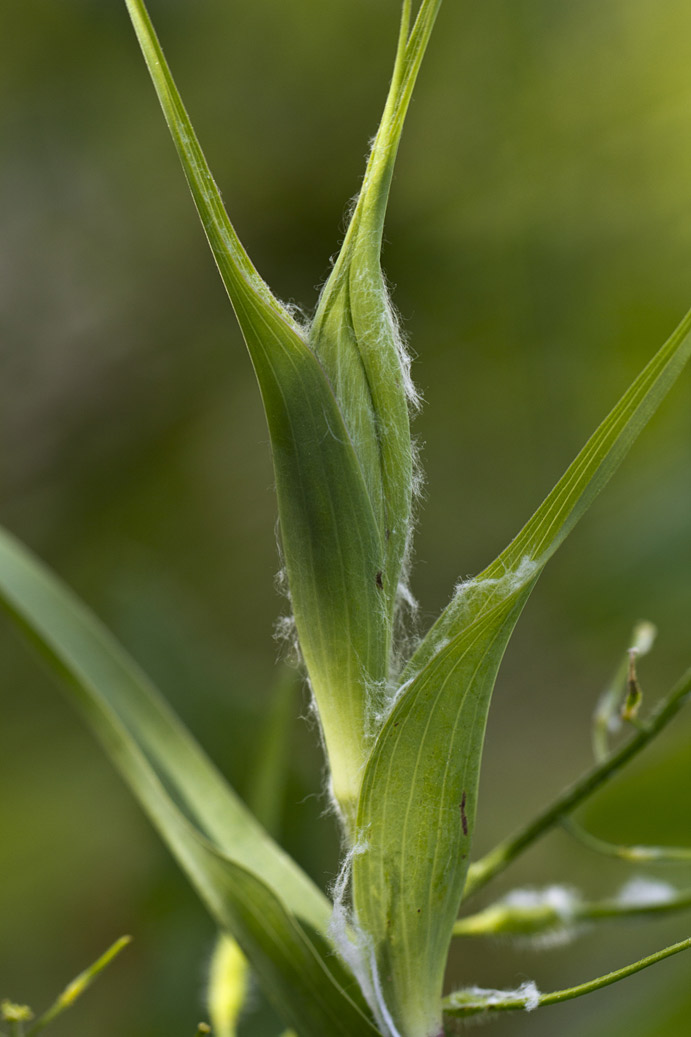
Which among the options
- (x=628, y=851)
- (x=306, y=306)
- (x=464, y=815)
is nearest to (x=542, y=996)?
(x=464, y=815)

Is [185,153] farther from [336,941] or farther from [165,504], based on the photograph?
[165,504]

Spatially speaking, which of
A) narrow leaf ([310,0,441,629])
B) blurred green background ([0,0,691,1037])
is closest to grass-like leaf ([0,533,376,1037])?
narrow leaf ([310,0,441,629])

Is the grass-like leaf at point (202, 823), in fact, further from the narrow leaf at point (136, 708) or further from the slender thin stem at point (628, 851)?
the slender thin stem at point (628, 851)

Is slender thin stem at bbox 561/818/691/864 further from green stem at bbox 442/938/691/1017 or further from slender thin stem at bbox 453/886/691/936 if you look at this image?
green stem at bbox 442/938/691/1017

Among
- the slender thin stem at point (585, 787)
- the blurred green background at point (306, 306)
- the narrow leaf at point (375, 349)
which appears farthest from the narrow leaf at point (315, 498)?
the blurred green background at point (306, 306)

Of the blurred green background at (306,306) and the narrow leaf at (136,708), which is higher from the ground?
the blurred green background at (306,306)

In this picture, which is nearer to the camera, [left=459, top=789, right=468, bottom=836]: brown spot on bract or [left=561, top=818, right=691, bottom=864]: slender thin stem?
[left=459, top=789, right=468, bottom=836]: brown spot on bract

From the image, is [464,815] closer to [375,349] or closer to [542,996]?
[542,996]
